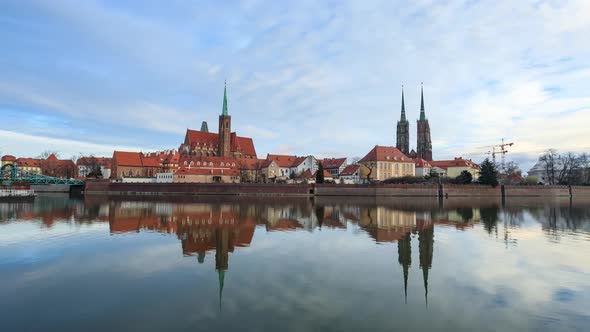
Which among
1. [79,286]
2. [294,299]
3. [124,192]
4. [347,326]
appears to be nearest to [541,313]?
[347,326]

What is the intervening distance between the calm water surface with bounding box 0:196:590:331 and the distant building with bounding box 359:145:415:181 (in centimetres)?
5772

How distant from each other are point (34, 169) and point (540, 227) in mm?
131403

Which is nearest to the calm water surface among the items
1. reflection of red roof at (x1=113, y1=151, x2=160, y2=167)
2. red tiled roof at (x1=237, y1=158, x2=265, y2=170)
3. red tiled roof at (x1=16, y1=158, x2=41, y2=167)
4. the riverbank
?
the riverbank

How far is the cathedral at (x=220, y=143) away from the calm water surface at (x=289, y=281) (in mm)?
71024

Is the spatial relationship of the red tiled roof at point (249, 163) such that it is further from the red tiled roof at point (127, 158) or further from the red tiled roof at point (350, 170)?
the red tiled roof at point (127, 158)

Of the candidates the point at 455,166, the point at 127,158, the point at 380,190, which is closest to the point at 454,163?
the point at 455,166

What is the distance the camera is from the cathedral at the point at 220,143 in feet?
299

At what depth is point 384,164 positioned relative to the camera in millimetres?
79188

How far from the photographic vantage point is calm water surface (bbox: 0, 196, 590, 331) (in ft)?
26.7

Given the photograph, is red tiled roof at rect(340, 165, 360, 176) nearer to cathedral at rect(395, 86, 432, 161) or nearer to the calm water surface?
cathedral at rect(395, 86, 432, 161)

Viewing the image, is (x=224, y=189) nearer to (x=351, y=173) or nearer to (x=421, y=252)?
(x=351, y=173)

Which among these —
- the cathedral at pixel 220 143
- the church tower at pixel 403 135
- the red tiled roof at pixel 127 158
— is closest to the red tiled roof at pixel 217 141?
the cathedral at pixel 220 143

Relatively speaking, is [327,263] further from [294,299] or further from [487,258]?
[487,258]

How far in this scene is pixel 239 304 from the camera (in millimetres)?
9055
